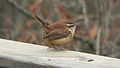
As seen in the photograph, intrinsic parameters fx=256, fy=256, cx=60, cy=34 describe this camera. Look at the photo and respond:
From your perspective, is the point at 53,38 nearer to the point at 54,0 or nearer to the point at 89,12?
the point at 54,0

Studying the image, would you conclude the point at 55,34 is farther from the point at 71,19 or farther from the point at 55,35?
the point at 71,19

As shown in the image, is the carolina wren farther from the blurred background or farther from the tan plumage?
the blurred background

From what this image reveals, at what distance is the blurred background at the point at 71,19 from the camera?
529cm

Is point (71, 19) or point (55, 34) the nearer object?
point (55, 34)

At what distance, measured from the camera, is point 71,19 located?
6.25m

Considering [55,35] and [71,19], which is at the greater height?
[71,19]

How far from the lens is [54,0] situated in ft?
18.7

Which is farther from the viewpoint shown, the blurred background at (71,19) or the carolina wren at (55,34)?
the blurred background at (71,19)

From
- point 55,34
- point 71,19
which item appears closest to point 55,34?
point 55,34

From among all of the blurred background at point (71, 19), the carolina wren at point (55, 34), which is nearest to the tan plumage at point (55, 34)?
the carolina wren at point (55, 34)

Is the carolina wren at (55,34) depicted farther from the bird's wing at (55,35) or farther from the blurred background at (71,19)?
the blurred background at (71,19)

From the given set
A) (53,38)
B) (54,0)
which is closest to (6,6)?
(54,0)

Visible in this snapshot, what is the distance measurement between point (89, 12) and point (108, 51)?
2.94 meters

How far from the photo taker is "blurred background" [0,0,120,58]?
208 inches
